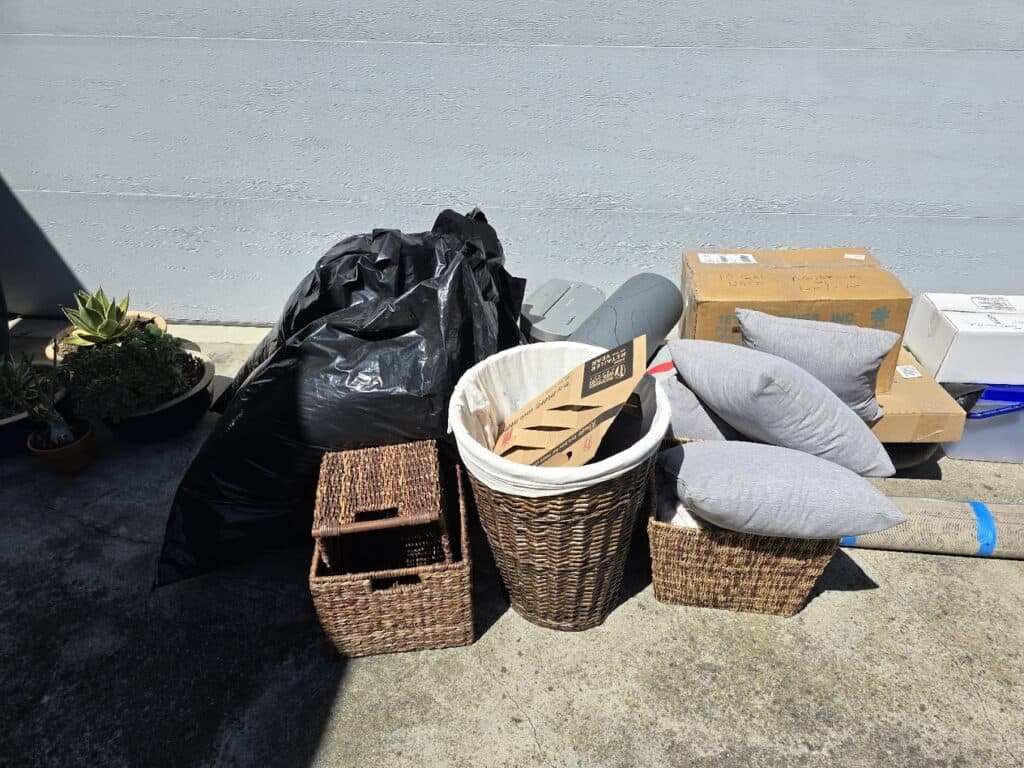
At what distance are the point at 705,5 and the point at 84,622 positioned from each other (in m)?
2.99

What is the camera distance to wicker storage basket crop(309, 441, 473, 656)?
1.70 m

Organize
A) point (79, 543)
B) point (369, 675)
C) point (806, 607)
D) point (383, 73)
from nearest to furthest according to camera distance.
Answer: point (369, 675) < point (806, 607) < point (79, 543) < point (383, 73)

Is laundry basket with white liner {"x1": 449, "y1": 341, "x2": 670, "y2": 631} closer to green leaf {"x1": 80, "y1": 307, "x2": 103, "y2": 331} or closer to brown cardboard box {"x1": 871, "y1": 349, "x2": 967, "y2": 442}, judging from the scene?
brown cardboard box {"x1": 871, "y1": 349, "x2": 967, "y2": 442}

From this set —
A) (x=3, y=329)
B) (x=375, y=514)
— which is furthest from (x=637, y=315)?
(x=3, y=329)

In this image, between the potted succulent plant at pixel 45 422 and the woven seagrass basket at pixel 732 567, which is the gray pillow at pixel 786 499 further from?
the potted succulent plant at pixel 45 422

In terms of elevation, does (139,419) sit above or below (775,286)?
below

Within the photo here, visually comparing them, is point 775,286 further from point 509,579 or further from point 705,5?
point 509,579

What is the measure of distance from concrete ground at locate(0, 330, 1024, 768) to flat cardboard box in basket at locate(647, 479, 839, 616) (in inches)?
2.4

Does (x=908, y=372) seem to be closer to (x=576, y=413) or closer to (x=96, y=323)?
(x=576, y=413)

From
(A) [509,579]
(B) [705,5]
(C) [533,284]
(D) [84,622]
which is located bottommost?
(D) [84,622]

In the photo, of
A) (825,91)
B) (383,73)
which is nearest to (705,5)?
(825,91)

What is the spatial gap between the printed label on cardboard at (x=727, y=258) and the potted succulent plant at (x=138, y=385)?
2.07m

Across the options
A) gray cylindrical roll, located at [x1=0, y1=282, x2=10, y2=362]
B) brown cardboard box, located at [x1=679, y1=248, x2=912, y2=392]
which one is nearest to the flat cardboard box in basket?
brown cardboard box, located at [x1=679, y1=248, x2=912, y2=392]

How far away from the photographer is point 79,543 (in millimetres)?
2273
